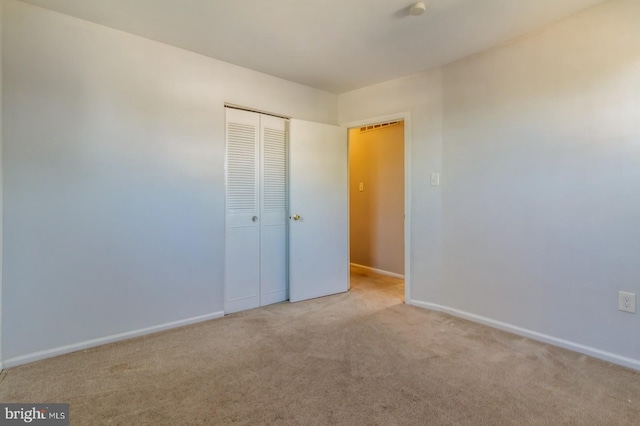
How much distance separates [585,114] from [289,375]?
2610 mm

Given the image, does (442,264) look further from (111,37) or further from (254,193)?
(111,37)

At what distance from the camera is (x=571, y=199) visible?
2248mm

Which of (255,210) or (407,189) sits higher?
(407,189)

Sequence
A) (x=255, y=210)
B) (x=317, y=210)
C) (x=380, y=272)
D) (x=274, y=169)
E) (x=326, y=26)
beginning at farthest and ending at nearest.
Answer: (x=380, y=272), (x=317, y=210), (x=274, y=169), (x=255, y=210), (x=326, y=26)

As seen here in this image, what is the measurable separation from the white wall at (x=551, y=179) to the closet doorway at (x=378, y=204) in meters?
1.41

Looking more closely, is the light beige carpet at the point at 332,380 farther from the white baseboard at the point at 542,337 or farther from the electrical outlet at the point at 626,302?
the electrical outlet at the point at 626,302

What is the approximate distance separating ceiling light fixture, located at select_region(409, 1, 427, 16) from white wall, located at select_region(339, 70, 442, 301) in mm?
1071

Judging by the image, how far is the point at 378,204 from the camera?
4.72m

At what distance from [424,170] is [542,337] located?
1.67 meters

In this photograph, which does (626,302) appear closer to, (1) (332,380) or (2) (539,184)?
(2) (539,184)

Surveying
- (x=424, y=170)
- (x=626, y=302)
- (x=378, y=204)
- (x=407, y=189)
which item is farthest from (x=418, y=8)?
(x=378, y=204)

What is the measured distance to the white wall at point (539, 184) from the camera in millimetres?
2049

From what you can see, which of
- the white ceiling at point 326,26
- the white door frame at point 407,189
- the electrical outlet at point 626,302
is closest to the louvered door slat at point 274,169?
the white ceiling at point 326,26

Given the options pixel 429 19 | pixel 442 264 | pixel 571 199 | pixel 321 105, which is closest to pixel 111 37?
pixel 321 105
